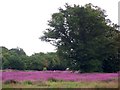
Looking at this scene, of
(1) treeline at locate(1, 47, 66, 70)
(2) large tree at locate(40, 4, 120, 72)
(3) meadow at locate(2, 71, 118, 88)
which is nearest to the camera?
(3) meadow at locate(2, 71, 118, 88)

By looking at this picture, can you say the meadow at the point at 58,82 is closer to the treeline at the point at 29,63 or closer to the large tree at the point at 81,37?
the large tree at the point at 81,37

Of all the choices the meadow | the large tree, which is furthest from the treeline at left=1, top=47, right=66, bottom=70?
the meadow

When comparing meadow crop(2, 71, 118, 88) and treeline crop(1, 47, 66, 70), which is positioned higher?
treeline crop(1, 47, 66, 70)

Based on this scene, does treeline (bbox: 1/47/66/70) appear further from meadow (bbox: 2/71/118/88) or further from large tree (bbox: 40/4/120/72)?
meadow (bbox: 2/71/118/88)

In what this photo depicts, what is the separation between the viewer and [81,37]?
32062 mm

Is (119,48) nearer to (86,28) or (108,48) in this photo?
(108,48)

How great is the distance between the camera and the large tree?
31.7m

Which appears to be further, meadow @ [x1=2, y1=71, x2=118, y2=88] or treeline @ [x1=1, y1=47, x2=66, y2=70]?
treeline @ [x1=1, y1=47, x2=66, y2=70]

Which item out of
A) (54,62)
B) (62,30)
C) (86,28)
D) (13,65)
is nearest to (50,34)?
(62,30)

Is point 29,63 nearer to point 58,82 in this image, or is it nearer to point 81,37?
point 81,37

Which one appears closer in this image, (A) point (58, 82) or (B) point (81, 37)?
(A) point (58, 82)

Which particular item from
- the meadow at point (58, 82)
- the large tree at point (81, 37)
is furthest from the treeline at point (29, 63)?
the meadow at point (58, 82)

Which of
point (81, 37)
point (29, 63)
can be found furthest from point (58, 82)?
point (29, 63)

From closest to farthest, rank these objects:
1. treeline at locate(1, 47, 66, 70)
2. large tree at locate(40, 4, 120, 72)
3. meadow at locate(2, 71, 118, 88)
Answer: meadow at locate(2, 71, 118, 88)
large tree at locate(40, 4, 120, 72)
treeline at locate(1, 47, 66, 70)
